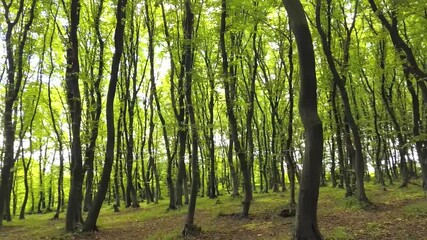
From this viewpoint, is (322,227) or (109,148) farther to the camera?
(109,148)

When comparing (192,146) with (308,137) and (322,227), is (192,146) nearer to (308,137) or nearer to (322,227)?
(322,227)

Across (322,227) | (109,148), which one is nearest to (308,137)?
(322,227)

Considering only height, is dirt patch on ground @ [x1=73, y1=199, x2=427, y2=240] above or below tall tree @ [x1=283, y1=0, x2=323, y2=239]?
below

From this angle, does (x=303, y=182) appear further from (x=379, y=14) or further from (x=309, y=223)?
(x=379, y=14)

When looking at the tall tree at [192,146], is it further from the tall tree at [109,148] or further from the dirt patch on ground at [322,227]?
the tall tree at [109,148]

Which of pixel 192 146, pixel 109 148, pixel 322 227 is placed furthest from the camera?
pixel 109 148

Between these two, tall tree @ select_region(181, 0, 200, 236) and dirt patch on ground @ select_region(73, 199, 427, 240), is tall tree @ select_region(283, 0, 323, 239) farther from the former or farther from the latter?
tall tree @ select_region(181, 0, 200, 236)

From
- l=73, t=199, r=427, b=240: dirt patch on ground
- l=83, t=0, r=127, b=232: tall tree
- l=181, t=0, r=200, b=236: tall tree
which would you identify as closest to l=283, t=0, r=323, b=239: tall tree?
l=73, t=199, r=427, b=240: dirt patch on ground

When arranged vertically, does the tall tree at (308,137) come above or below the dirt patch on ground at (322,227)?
above

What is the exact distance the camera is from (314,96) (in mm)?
7766

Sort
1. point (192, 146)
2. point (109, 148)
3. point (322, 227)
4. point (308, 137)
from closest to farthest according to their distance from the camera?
point (308, 137) < point (322, 227) < point (192, 146) < point (109, 148)

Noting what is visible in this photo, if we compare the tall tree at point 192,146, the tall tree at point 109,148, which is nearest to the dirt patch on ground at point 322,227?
the tall tree at point 192,146

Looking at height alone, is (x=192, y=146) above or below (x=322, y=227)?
above

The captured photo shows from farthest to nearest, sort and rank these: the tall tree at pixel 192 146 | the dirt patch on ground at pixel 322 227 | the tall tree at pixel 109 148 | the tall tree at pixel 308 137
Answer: the tall tree at pixel 109 148
the tall tree at pixel 192 146
the dirt patch on ground at pixel 322 227
the tall tree at pixel 308 137
